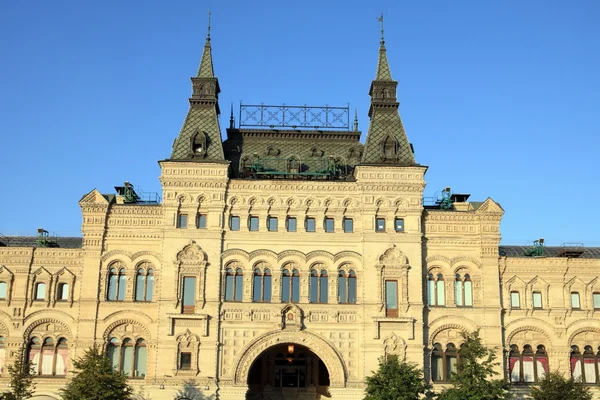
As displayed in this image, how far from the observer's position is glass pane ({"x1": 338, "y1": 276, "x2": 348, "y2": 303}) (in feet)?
181

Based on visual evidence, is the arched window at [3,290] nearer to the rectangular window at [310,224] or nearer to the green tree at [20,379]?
the green tree at [20,379]

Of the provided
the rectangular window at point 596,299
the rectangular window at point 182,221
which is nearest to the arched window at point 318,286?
the rectangular window at point 182,221

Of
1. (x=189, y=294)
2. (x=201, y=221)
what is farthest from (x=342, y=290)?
(x=201, y=221)

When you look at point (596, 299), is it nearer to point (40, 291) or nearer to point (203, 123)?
point (203, 123)

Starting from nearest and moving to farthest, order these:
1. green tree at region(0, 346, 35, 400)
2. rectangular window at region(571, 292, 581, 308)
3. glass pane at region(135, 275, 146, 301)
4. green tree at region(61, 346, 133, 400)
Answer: green tree at region(61, 346, 133, 400), green tree at region(0, 346, 35, 400), glass pane at region(135, 275, 146, 301), rectangular window at region(571, 292, 581, 308)

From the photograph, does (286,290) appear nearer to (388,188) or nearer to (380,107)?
(388,188)

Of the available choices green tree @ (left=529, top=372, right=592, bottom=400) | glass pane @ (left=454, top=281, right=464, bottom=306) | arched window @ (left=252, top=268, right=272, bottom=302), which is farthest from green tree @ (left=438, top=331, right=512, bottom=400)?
arched window @ (left=252, top=268, right=272, bottom=302)

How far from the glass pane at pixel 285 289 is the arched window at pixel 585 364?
21229 millimetres

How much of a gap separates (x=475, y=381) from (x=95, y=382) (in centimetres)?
2339

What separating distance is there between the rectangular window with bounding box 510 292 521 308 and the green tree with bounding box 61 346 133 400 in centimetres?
2811

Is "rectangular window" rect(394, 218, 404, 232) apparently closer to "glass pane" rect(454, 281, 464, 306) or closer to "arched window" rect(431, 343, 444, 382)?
"glass pane" rect(454, 281, 464, 306)

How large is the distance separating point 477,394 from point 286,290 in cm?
1480

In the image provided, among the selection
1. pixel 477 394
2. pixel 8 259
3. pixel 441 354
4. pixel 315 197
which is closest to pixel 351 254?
pixel 315 197

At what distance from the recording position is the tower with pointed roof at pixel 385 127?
57844mm
